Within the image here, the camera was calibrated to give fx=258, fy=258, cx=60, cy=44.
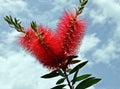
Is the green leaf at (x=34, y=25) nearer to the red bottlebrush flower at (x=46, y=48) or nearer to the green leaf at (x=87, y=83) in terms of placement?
the red bottlebrush flower at (x=46, y=48)

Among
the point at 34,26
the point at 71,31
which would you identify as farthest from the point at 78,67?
the point at 34,26

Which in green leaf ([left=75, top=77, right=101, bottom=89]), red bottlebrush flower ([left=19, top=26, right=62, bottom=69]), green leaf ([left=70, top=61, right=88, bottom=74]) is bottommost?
green leaf ([left=75, top=77, right=101, bottom=89])

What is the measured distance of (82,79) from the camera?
7.32ft

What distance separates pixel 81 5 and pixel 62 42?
0.35m

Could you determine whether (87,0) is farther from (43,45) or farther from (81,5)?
(43,45)

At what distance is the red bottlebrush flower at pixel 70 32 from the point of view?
2021mm

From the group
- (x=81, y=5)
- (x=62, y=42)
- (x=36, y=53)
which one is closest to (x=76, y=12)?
(x=81, y=5)

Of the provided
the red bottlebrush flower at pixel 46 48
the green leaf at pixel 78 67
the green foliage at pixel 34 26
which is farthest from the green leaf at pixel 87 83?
the green foliage at pixel 34 26

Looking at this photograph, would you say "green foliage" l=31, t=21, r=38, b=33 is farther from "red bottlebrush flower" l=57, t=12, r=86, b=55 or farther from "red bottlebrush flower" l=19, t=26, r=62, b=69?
"red bottlebrush flower" l=57, t=12, r=86, b=55

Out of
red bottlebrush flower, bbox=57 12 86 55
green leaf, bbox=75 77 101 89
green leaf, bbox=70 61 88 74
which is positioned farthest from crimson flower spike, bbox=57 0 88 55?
green leaf, bbox=75 77 101 89

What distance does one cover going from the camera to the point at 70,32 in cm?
205

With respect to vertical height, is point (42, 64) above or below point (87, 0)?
below

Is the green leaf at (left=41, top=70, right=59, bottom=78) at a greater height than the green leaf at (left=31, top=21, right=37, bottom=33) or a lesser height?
lesser

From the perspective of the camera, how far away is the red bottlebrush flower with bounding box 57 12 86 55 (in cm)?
202
